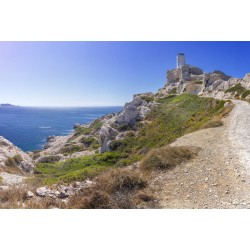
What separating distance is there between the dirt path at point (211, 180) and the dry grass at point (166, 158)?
362 millimetres

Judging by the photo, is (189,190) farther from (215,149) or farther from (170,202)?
(215,149)

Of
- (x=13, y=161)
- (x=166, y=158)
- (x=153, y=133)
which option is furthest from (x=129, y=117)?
(x=166, y=158)

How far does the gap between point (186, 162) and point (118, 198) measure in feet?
13.8

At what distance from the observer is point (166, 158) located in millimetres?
10391

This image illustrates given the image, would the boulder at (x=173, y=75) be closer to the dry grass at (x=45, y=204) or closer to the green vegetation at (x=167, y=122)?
the green vegetation at (x=167, y=122)

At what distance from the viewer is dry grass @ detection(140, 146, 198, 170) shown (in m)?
10.1

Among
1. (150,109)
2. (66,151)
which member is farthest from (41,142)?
(150,109)

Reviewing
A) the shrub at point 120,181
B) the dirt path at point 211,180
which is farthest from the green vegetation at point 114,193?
the dirt path at point 211,180

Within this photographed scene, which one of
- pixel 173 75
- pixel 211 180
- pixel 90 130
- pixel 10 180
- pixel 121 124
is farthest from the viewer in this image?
pixel 173 75

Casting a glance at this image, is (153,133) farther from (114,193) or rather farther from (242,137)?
(114,193)

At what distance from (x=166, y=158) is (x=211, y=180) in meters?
2.44

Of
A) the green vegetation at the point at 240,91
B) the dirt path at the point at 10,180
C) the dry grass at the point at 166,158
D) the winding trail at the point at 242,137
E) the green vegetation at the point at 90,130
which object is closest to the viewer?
the winding trail at the point at 242,137

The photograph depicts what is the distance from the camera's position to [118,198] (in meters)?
7.31

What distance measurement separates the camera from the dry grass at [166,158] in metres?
10.1
